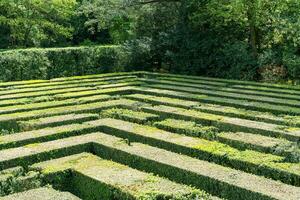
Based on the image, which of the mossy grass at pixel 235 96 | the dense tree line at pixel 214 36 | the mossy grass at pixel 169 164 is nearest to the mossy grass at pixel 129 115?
the mossy grass at pixel 169 164

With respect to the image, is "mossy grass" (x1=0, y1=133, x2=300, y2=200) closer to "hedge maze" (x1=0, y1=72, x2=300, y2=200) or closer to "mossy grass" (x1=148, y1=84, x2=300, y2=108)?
"hedge maze" (x1=0, y1=72, x2=300, y2=200)

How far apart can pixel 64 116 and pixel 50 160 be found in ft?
12.2

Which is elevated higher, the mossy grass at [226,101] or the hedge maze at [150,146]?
the mossy grass at [226,101]

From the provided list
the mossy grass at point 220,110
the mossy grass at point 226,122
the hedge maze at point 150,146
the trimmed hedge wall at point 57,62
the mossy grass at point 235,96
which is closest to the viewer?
the hedge maze at point 150,146

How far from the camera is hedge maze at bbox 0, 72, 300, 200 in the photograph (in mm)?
7934

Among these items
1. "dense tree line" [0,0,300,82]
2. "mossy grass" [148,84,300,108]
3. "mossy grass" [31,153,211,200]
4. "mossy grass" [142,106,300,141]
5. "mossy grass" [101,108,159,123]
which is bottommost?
Result: "mossy grass" [31,153,211,200]

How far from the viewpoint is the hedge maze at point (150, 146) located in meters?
7.93

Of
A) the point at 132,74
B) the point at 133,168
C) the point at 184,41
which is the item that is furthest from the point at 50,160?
the point at 184,41

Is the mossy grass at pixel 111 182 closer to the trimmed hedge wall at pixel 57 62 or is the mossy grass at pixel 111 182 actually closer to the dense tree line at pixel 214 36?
the dense tree line at pixel 214 36

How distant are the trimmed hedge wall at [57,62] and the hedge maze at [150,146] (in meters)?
7.78

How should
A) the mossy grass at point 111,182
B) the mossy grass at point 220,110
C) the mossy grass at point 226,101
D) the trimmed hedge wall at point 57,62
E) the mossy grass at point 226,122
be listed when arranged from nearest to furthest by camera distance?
the mossy grass at point 111,182 → the mossy grass at point 226,122 → the mossy grass at point 220,110 → the mossy grass at point 226,101 → the trimmed hedge wall at point 57,62

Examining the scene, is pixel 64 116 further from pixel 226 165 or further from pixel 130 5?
pixel 130 5

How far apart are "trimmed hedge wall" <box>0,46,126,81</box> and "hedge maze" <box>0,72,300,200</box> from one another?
7.78 metres

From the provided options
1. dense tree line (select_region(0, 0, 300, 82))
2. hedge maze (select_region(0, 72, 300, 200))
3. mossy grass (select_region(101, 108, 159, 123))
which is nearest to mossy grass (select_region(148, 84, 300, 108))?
hedge maze (select_region(0, 72, 300, 200))
